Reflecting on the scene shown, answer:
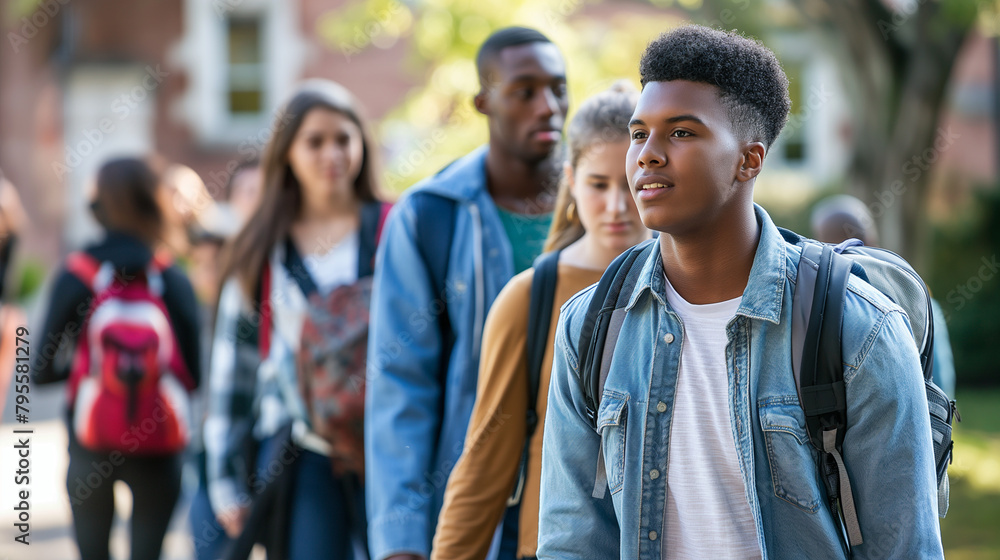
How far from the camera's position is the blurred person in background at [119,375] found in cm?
516

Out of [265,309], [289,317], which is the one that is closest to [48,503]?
[265,309]

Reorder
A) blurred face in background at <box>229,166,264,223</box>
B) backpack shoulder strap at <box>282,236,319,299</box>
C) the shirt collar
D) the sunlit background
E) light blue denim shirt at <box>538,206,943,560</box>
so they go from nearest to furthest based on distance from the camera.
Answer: light blue denim shirt at <box>538,206,943,560</box> < the shirt collar < backpack shoulder strap at <box>282,236,319,299</box> < blurred face in background at <box>229,166,264,223</box> < the sunlit background

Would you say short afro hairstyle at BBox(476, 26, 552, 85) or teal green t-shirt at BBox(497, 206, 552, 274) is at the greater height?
short afro hairstyle at BBox(476, 26, 552, 85)

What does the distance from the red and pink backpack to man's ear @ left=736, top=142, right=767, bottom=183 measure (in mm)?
3944

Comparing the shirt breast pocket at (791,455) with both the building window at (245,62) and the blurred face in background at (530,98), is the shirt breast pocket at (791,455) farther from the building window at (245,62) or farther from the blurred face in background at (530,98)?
the building window at (245,62)

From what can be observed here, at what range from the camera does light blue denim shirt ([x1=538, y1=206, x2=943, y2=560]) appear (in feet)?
6.05

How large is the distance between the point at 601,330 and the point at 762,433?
41 centimetres

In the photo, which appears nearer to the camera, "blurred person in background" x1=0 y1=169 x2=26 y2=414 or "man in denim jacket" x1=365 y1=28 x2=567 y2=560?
"man in denim jacket" x1=365 y1=28 x2=567 y2=560

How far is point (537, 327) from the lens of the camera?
2791 mm

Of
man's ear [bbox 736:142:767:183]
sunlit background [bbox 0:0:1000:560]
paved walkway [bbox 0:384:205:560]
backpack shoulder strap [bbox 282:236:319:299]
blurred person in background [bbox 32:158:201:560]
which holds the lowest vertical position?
paved walkway [bbox 0:384:205:560]

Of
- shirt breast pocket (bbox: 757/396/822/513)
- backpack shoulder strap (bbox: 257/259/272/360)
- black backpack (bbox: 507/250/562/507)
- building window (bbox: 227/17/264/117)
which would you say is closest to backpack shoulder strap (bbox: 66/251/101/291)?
backpack shoulder strap (bbox: 257/259/272/360)

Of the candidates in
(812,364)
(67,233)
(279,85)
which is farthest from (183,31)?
(812,364)

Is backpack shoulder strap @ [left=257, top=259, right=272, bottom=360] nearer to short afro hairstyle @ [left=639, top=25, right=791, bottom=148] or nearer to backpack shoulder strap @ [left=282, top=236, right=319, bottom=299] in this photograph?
backpack shoulder strap @ [left=282, top=236, right=319, bottom=299]

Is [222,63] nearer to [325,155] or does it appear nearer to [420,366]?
[325,155]
